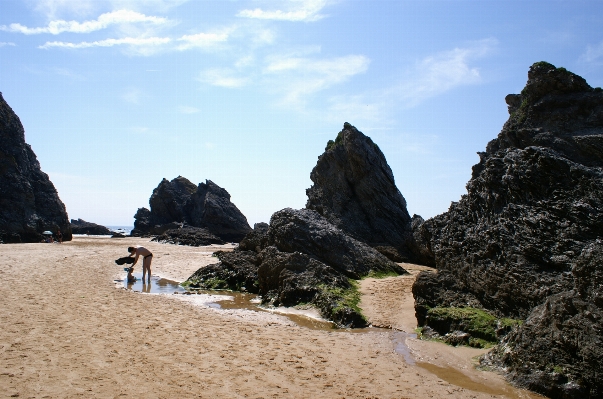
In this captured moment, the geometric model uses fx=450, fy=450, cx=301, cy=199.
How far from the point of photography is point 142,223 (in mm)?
62438

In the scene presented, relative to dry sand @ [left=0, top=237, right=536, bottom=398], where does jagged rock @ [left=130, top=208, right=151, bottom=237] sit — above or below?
above

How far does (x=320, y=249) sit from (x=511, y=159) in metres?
7.57

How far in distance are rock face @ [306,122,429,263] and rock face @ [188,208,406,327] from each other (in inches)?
341

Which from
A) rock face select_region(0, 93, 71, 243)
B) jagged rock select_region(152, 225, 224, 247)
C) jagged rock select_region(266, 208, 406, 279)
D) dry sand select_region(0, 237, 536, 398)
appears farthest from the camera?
jagged rock select_region(152, 225, 224, 247)

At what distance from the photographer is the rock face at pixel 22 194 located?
3778cm

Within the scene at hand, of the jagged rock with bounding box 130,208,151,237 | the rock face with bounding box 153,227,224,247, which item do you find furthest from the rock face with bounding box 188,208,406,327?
the jagged rock with bounding box 130,208,151,237

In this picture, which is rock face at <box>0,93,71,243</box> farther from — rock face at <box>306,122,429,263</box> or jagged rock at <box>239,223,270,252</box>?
jagged rock at <box>239,223,270,252</box>

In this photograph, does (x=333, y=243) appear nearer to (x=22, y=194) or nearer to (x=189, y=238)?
(x=189, y=238)

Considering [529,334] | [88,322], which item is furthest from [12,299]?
[529,334]

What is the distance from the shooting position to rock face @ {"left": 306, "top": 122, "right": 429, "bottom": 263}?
2673 centimetres

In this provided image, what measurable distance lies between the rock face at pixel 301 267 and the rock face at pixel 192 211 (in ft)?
104

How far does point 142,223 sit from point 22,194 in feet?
75.0

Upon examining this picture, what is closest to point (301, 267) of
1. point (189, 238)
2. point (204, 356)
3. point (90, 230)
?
point (204, 356)

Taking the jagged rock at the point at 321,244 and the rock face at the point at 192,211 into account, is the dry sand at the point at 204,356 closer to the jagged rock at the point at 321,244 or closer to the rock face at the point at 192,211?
the jagged rock at the point at 321,244
